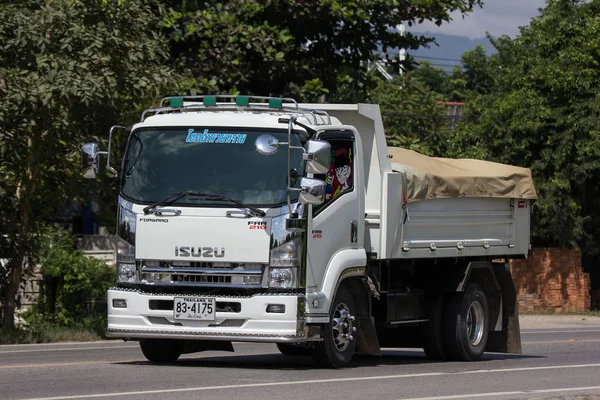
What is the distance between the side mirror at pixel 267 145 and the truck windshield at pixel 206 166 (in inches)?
3.8

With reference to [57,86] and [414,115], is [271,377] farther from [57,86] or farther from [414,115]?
[414,115]

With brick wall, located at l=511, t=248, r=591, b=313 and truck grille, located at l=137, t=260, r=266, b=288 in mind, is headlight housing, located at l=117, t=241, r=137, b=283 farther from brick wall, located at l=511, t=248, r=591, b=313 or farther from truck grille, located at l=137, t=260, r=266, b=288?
brick wall, located at l=511, t=248, r=591, b=313

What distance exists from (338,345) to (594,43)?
20073 millimetres

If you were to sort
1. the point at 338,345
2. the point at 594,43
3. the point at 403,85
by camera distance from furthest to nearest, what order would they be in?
the point at 403,85 → the point at 594,43 → the point at 338,345

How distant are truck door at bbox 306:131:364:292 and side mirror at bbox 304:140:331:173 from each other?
63cm

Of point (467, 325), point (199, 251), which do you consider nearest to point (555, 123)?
point (467, 325)

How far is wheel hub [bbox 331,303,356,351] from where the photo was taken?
12.4m

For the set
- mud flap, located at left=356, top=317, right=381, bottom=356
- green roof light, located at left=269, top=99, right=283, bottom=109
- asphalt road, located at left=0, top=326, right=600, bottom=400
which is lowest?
asphalt road, located at left=0, top=326, right=600, bottom=400

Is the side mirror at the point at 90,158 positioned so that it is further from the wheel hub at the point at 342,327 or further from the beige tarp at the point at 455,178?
the beige tarp at the point at 455,178

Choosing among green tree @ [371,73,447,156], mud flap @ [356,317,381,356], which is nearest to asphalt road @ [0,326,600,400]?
mud flap @ [356,317,381,356]

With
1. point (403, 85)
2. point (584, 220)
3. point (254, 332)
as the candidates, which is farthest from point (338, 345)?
point (403, 85)

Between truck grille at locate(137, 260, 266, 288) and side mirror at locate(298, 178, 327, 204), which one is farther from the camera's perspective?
truck grille at locate(137, 260, 266, 288)

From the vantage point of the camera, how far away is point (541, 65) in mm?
31172

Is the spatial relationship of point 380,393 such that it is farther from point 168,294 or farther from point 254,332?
point 168,294
